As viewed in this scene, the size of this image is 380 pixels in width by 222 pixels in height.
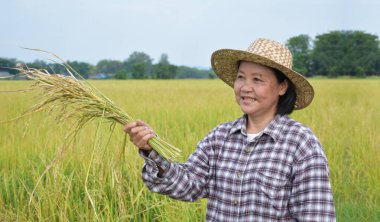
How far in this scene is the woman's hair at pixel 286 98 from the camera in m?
1.79

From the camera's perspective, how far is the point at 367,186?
3709 millimetres

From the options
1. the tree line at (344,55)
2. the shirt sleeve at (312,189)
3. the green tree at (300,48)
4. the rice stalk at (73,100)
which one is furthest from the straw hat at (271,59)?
the green tree at (300,48)

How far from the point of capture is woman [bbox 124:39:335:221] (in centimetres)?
161

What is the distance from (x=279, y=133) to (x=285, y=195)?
0.20 m

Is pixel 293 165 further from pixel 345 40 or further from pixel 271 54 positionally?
pixel 345 40

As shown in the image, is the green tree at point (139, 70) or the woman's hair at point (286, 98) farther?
the green tree at point (139, 70)

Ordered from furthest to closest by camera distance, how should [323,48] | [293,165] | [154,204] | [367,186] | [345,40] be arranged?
[323,48] → [345,40] → [367,186] → [154,204] → [293,165]

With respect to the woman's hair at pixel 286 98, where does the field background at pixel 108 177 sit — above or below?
below

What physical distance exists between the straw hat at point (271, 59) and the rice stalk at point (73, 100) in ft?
1.33

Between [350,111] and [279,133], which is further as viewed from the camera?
[350,111]

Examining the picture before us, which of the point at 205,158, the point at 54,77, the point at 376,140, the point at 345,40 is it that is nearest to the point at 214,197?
the point at 205,158

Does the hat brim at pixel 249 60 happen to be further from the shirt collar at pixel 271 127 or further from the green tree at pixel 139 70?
the green tree at pixel 139 70

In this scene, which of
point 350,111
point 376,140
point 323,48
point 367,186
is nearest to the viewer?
point 367,186

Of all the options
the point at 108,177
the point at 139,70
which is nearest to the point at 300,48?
the point at 139,70
